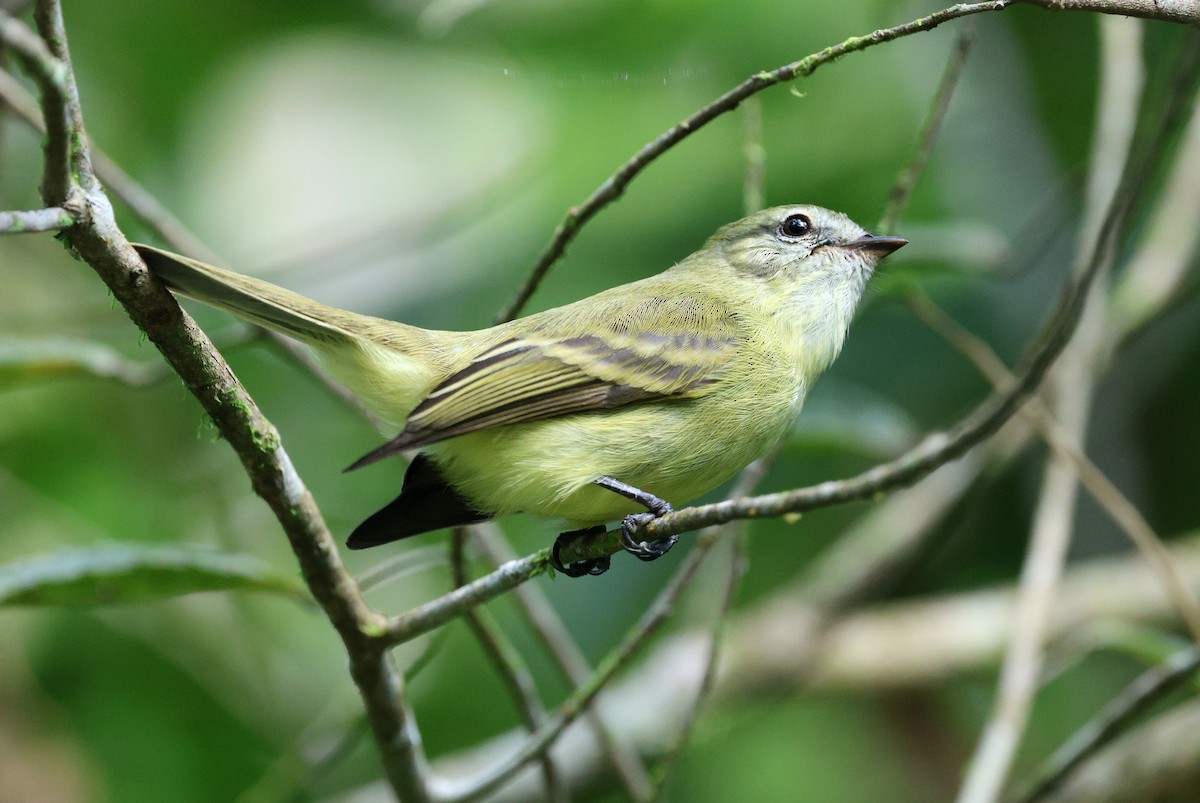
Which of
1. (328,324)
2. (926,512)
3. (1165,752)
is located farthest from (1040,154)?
(328,324)

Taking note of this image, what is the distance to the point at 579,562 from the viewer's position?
2.78 m

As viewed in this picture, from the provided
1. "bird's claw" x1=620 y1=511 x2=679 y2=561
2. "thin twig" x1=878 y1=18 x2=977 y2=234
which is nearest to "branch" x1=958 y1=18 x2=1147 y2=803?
"thin twig" x1=878 y1=18 x2=977 y2=234

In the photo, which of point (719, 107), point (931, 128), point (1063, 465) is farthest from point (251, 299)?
point (1063, 465)

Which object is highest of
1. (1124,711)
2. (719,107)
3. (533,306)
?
(533,306)

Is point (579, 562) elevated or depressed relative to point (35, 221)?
depressed

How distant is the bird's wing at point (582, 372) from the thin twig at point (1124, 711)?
138 cm

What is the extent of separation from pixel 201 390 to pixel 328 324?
774mm

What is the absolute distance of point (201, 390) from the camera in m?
2.00

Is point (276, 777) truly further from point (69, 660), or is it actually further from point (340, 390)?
point (69, 660)

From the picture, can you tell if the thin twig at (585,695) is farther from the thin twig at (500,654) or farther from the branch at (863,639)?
the branch at (863,639)

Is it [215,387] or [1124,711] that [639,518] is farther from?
[1124,711]

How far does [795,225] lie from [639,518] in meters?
1.19

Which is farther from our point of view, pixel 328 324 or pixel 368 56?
pixel 368 56

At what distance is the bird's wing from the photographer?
9.36 ft
